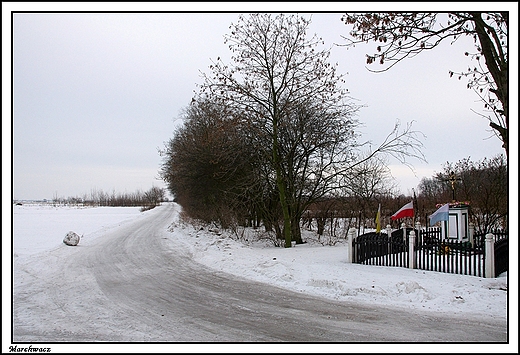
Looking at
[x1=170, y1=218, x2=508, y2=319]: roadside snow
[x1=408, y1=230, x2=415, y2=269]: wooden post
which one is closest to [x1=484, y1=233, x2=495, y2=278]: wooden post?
[x1=170, y1=218, x2=508, y2=319]: roadside snow

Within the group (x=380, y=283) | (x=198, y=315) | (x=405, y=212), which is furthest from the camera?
(x=405, y=212)

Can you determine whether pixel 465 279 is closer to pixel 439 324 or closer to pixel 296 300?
pixel 439 324

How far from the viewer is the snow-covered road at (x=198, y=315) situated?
5793 millimetres

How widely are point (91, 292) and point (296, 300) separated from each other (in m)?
4.73

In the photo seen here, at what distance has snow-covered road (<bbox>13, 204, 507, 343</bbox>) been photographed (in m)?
5.79

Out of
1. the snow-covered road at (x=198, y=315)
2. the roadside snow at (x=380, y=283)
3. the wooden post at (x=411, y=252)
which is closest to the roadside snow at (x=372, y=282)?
the roadside snow at (x=380, y=283)

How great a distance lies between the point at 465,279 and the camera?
9039 mm

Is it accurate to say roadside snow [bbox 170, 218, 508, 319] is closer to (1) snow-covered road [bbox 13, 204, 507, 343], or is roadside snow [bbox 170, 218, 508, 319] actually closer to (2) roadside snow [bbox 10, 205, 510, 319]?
(2) roadside snow [bbox 10, 205, 510, 319]

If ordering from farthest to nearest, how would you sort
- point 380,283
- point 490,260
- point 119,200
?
point 119,200
point 490,260
point 380,283

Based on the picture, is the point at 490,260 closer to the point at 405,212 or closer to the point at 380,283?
the point at 380,283

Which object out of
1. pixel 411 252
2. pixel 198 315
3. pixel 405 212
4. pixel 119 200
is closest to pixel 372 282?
→ pixel 411 252

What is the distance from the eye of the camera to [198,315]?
6793mm

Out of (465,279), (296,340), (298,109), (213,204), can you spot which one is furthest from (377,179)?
(296,340)

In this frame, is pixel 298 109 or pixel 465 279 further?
pixel 298 109
